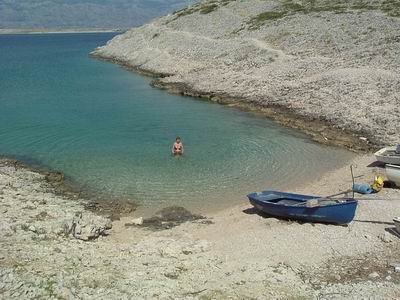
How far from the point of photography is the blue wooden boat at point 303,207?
750 inches

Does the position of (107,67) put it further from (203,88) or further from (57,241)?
(57,241)

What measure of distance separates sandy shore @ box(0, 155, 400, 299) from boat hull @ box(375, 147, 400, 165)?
3473 millimetres

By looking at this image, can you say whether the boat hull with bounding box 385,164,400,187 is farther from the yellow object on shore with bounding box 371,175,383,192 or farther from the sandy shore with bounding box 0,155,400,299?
the sandy shore with bounding box 0,155,400,299

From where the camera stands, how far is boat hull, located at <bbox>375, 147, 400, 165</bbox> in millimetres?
25344

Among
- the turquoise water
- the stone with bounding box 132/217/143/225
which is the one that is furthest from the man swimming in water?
the stone with bounding box 132/217/143/225

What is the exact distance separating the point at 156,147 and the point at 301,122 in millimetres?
11300

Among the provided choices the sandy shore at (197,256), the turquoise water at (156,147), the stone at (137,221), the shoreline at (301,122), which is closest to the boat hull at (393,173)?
the sandy shore at (197,256)

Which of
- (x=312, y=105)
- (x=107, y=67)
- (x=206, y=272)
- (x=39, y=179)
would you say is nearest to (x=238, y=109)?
(x=312, y=105)

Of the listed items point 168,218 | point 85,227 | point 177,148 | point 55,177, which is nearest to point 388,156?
point 177,148

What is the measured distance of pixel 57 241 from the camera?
719 inches

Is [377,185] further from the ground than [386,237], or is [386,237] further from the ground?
[377,185]

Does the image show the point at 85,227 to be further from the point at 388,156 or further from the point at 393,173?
the point at 388,156

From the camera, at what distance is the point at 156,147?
3222 centimetres

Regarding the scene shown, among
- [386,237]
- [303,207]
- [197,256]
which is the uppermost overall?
[303,207]
